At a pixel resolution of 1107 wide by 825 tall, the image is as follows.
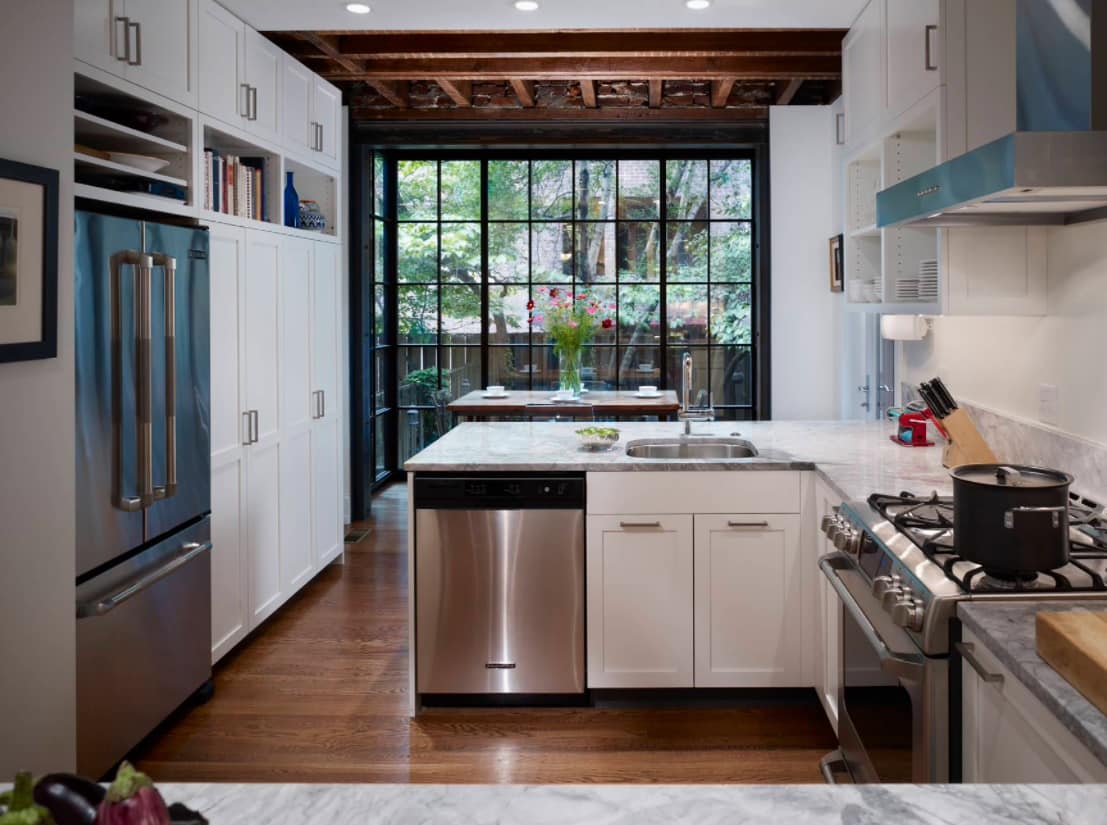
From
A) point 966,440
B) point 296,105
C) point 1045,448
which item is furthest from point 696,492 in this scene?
point 296,105

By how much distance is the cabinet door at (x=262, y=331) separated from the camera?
3982mm

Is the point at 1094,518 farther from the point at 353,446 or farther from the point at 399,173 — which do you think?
the point at 399,173

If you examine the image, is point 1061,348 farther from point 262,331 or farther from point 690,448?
point 262,331

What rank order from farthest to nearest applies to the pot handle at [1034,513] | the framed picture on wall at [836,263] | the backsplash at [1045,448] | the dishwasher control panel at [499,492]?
the framed picture on wall at [836,263] → the dishwasher control panel at [499,492] → the backsplash at [1045,448] → the pot handle at [1034,513]

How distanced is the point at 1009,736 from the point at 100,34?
2989 millimetres

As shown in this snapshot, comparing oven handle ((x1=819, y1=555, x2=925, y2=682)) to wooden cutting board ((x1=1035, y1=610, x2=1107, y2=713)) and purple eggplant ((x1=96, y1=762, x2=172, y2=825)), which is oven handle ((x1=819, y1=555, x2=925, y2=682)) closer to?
wooden cutting board ((x1=1035, y1=610, x2=1107, y2=713))

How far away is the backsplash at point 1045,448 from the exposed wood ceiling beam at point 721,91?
3.29 m

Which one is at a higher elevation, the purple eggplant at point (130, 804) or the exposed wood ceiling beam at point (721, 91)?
the exposed wood ceiling beam at point (721, 91)

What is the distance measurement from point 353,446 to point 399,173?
2429mm

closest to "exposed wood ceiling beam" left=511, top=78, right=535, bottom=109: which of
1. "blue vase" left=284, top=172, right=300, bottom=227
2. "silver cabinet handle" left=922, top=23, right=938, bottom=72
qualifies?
"blue vase" left=284, top=172, right=300, bottom=227

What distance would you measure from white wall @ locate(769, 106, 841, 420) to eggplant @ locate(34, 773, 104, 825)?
6.17 m

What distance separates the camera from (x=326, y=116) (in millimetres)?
5152

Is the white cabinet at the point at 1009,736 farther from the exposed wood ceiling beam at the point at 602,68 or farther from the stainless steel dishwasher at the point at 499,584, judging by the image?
the exposed wood ceiling beam at the point at 602,68

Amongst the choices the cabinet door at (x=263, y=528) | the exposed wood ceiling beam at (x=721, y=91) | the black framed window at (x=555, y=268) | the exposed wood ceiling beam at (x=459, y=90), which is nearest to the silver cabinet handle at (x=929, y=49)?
the cabinet door at (x=263, y=528)
